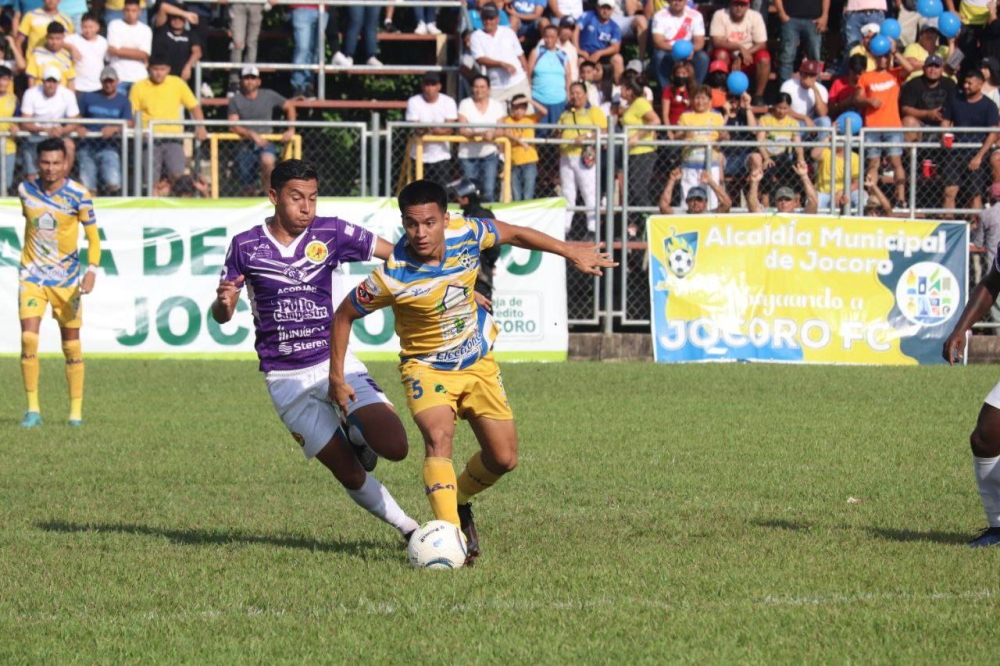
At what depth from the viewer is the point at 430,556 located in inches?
269

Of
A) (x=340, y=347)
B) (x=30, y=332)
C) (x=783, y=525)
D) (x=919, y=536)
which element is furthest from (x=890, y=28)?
(x=340, y=347)

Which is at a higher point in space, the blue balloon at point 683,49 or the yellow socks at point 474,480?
the blue balloon at point 683,49

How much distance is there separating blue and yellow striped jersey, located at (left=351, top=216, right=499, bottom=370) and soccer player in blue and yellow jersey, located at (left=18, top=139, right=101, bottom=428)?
624 centimetres

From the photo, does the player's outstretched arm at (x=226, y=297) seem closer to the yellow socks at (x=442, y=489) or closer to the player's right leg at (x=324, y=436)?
the player's right leg at (x=324, y=436)

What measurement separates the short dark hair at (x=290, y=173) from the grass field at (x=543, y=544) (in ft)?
6.14

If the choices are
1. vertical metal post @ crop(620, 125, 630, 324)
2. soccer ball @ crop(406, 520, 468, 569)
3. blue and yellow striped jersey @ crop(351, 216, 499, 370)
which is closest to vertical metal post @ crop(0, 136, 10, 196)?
vertical metal post @ crop(620, 125, 630, 324)

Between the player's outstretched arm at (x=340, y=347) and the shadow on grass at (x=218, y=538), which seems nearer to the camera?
the player's outstretched arm at (x=340, y=347)

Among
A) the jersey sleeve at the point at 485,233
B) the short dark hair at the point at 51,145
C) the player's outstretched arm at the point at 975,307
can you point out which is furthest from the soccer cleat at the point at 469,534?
the short dark hair at the point at 51,145

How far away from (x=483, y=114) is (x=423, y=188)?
40.7ft

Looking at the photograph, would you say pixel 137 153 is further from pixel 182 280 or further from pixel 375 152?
pixel 375 152

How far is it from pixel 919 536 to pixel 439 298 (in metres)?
2.83

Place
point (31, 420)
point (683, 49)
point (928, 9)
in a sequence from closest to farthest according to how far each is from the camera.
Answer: point (31, 420), point (683, 49), point (928, 9)

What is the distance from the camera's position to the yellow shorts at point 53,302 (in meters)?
12.8

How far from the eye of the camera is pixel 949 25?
70.4 ft
